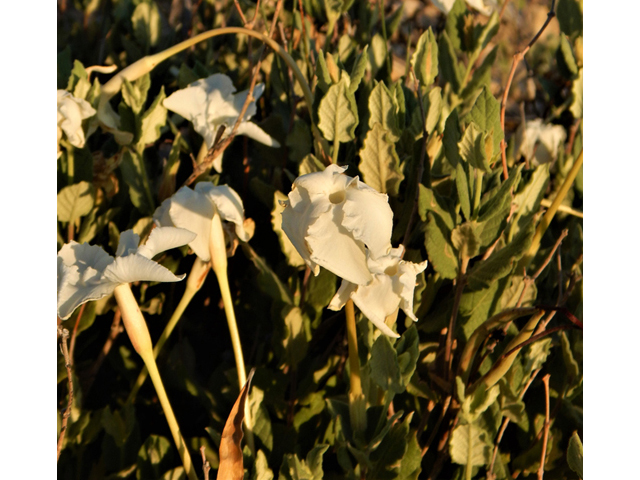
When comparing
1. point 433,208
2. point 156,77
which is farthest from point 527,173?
point 156,77

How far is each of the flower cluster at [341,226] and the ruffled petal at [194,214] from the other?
0.51ft

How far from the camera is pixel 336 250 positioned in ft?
1.49

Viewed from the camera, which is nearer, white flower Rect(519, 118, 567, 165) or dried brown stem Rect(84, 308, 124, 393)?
dried brown stem Rect(84, 308, 124, 393)

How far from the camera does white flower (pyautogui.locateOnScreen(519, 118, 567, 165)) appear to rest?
93 cm

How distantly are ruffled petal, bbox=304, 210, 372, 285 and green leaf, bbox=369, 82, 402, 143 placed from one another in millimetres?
236

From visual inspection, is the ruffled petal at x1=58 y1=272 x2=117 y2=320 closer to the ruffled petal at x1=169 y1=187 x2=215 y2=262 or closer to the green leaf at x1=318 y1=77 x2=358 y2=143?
the ruffled petal at x1=169 y1=187 x2=215 y2=262

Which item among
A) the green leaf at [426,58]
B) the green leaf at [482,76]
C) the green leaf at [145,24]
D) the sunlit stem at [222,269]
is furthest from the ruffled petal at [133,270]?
the green leaf at [145,24]

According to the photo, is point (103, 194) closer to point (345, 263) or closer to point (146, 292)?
point (146, 292)

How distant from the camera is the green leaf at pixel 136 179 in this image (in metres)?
0.75

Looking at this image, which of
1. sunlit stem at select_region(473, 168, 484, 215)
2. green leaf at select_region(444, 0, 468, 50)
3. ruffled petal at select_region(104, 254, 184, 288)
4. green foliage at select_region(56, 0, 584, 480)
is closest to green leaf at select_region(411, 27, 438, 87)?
green foliage at select_region(56, 0, 584, 480)

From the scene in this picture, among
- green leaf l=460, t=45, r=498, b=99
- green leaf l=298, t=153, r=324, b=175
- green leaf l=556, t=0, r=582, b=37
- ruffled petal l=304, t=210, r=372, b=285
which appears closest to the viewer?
ruffled petal l=304, t=210, r=372, b=285

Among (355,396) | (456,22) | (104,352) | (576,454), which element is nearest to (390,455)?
(355,396)

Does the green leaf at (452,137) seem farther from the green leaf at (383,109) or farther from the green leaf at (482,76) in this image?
the green leaf at (482,76)

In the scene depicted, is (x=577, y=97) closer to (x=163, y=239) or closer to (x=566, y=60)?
(x=566, y=60)
